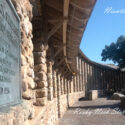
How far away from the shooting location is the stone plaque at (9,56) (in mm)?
1391

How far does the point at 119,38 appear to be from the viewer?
2828cm

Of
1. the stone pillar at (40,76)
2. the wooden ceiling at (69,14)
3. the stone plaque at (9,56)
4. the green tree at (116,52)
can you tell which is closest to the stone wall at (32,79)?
the stone pillar at (40,76)

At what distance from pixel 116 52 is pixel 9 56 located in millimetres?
27297

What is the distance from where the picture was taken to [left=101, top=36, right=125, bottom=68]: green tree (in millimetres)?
26189

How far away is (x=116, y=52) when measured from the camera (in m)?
Result: 27.4

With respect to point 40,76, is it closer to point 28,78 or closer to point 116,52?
point 28,78

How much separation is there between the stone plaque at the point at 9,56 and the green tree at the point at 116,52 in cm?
2489

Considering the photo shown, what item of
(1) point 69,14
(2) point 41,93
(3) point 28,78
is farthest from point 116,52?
(3) point 28,78

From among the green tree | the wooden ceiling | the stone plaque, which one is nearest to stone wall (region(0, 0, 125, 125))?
the stone plaque

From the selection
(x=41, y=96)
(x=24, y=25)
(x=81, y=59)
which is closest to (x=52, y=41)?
(x=41, y=96)

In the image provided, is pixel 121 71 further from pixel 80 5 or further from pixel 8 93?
pixel 8 93

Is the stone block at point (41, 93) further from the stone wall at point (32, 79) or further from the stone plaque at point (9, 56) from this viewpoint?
the stone plaque at point (9, 56)

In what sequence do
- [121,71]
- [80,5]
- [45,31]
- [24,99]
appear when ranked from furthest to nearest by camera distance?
[121,71], [45,31], [80,5], [24,99]

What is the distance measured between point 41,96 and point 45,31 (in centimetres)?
156
